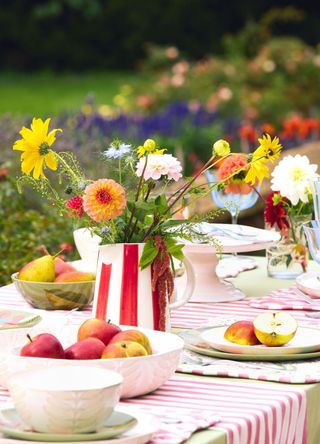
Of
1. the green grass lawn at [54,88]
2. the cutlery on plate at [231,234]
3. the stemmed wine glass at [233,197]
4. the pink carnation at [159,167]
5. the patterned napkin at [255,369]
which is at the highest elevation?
the green grass lawn at [54,88]

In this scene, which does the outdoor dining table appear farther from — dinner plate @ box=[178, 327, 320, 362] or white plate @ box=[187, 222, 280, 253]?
white plate @ box=[187, 222, 280, 253]

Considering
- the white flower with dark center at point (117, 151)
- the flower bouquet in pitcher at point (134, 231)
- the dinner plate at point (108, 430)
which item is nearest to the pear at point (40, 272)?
the flower bouquet in pitcher at point (134, 231)

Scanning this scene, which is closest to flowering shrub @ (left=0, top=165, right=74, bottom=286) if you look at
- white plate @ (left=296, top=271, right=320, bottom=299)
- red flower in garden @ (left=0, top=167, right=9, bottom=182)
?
red flower in garden @ (left=0, top=167, right=9, bottom=182)

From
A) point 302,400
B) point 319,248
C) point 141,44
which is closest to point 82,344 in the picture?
point 302,400

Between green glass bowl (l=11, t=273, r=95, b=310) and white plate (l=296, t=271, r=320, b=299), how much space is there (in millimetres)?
595

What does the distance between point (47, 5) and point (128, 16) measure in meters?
1.25

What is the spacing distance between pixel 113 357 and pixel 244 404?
26cm

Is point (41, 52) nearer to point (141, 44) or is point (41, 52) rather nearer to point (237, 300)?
point (141, 44)

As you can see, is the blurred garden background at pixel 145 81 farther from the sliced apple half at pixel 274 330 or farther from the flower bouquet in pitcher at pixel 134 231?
the sliced apple half at pixel 274 330

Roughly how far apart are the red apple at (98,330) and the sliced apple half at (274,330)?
37 centimetres

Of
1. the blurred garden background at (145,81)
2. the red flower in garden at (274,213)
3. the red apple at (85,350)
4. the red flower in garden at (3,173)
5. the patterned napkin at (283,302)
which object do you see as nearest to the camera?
the red apple at (85,350)

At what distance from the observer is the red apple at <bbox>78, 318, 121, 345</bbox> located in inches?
97.1

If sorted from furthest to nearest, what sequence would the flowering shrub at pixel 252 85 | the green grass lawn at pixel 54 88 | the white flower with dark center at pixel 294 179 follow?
the green grass lawn at pixel 54 88 < the flowering shrub at pixel 252 85 < the white flower with dark center at pixel 294 179

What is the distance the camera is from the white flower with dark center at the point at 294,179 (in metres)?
3.62
